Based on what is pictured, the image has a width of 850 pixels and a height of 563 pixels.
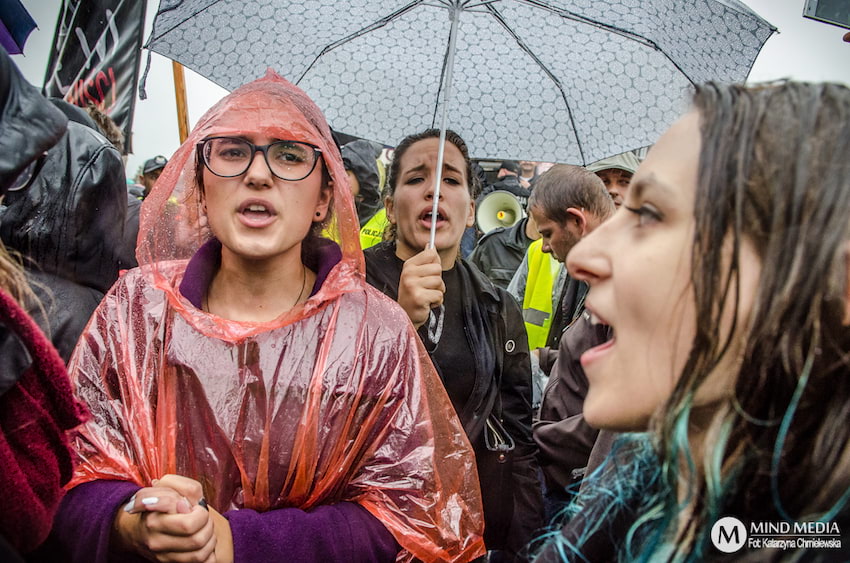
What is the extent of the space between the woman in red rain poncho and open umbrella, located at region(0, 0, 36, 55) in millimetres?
972

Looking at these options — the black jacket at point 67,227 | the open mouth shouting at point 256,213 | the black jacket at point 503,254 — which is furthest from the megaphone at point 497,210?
the open mouth shouting at point 256,213

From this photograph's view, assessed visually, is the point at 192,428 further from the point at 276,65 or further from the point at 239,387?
the point at 276,65

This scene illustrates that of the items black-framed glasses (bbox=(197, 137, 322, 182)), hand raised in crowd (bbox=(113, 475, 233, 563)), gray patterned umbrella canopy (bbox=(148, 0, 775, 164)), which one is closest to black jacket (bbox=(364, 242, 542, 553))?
gray patterned umbrella canopy (bbox=(148, 0, 775, 164))

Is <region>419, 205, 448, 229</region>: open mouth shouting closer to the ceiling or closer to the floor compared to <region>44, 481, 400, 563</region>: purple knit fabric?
closer to the ceiling

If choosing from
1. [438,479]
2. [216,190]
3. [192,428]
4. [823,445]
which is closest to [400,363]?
[438,479]

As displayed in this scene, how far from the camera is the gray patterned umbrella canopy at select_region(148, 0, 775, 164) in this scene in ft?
6.82

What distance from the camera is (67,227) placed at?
179 centimetres

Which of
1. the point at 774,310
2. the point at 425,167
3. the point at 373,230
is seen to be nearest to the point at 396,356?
the point at 774,310

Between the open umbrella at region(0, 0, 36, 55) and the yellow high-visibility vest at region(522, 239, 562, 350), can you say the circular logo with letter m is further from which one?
the yellow high-visibility vest at region(522, 239, 562, 350)

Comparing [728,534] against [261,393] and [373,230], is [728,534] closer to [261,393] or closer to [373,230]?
[261,393]

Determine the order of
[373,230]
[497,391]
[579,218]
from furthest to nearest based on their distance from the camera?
[373,230] → [579,218] → [497,391]

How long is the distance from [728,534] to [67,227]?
1843 millimetres

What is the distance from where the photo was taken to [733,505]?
836mm

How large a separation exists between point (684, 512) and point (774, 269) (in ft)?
1.25
